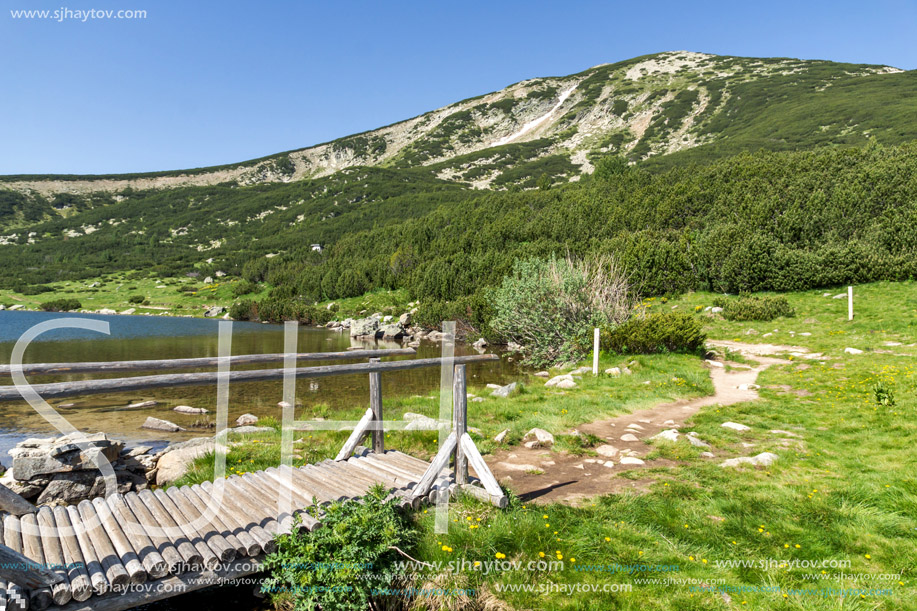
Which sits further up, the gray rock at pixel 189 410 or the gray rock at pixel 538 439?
the gray rock at pixel 538 439

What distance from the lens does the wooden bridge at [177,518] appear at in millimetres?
3465

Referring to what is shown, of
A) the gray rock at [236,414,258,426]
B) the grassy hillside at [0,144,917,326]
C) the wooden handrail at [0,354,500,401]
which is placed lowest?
the gray rock at [236,414,258,426]

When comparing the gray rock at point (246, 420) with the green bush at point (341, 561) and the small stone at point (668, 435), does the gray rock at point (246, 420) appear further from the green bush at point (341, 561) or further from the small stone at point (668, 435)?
the small stone at point (668, 435)

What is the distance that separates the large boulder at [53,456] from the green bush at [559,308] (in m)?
15.9

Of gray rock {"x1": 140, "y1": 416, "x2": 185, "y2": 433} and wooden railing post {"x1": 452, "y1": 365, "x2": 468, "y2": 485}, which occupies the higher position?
wooden railing post {"x1": 452, "y1": 365, "x2": 468, "y2": 485}

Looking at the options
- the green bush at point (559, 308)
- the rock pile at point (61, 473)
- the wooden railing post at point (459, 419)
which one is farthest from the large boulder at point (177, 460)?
the green bush at point (559, 308)

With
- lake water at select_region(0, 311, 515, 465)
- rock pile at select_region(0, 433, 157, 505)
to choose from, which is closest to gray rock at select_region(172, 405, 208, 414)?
lake water at select_region(0, 311, 515, 465)

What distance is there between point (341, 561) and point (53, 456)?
7.03 meters

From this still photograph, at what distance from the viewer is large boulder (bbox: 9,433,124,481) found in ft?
25.1

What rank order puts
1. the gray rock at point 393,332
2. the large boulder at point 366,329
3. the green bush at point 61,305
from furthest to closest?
1. the green bush at point 61,305
2. the large boulder at point 366,329
3. the gray rock at point 393,332

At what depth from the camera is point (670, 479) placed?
6.66 m

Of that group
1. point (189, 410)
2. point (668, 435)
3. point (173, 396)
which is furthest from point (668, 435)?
point (173, 396)

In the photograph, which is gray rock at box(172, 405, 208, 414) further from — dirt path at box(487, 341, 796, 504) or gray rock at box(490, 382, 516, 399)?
dirt path at box(487, 341, 796, 504)

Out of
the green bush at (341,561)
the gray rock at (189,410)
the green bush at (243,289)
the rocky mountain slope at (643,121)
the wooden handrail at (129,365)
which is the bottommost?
the gray rock at (189,410)
